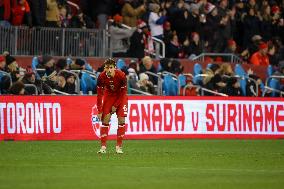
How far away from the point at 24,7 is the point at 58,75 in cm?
274

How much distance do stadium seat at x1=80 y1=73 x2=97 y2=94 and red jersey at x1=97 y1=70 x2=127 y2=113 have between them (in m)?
7.42

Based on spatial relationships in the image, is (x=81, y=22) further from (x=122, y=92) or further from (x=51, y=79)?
(x=122, y=92)

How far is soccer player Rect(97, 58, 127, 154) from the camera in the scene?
20938 mm

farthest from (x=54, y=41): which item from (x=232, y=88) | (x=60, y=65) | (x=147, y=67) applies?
(x=232, y=88)

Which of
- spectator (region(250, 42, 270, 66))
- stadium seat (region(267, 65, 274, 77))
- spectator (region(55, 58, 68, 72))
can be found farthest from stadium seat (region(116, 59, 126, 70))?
spectator (region(250, 42, 270, 66))

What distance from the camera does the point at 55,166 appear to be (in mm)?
17734

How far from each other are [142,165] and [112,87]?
324cm

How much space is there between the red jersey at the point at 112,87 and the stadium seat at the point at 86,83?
7421 millimetres

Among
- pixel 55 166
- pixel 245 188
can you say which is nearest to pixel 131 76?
pixel 55 166

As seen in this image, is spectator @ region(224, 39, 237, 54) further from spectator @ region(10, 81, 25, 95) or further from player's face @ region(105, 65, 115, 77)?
player's face @ region(105, 65, 115, 77)

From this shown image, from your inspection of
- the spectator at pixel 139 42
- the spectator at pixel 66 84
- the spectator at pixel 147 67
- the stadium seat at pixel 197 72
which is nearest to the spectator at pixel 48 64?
the spectator at pixel 66 84

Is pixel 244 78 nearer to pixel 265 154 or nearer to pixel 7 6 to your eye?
pixel 7 6

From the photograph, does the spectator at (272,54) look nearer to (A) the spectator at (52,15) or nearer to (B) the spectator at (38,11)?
(A) the spectator at (52,15)

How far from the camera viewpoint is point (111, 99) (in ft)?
69.8
